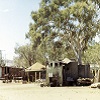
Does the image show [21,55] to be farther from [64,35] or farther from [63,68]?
[63,68]

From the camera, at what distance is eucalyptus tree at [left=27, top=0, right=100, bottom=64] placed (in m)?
40.7

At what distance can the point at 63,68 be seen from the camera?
31.2 m

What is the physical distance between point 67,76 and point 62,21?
13.4 metres

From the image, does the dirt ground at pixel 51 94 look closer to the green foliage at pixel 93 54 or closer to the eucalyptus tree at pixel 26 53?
the green foliage at pixel 93 54

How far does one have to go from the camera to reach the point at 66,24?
143ft

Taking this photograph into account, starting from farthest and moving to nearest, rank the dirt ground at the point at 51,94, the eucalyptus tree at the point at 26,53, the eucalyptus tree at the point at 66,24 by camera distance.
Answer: the eucalyptus tree at the point at 26,53, the eucalyptus tree at the point at 66,24, the dirt ground at the point at 51,94

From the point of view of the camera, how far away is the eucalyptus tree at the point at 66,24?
40688mm

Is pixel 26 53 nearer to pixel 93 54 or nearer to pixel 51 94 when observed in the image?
pixel 93 54

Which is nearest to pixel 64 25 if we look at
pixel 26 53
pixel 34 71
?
pixel 34 71

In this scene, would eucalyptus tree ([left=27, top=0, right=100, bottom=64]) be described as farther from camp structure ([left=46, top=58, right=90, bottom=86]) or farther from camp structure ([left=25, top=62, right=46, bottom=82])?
camp structure ([left=46, top=58, right=90, bottom=86])

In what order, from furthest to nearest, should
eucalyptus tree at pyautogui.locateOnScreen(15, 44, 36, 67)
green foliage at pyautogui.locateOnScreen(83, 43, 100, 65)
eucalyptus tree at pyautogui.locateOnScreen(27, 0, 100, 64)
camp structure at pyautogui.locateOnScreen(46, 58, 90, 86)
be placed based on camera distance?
eucalyptus tree at pyautogui.locateOnScreen(15, 44, 36, 67), green foliage at pyautogui.locateOnScreen(83, 43, 100, 65), eucalyptus tree at pyautogui.locateOnScreen(27, 0, 100, 64), camp structure at pyautogui.locateOnScreen(46, 58, 90, 86)

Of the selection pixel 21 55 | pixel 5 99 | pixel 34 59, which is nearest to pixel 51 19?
pixel 5 99

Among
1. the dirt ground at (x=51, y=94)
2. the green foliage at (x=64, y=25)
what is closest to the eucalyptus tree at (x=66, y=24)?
the green foliage at (x=64, y=25)

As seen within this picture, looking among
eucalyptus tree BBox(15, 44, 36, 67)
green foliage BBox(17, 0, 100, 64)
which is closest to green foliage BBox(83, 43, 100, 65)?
eucalyptus tree BBox(15, 44, 36, 67)
